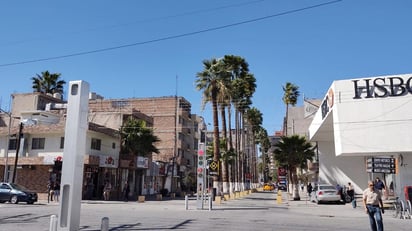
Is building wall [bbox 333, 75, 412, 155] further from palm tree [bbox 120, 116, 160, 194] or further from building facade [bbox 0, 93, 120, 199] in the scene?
building facade [bbox 0, 93, 120, 199]

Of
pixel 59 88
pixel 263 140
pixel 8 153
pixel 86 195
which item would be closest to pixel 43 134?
pixel 8 153

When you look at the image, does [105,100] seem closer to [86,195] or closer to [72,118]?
[86,195]

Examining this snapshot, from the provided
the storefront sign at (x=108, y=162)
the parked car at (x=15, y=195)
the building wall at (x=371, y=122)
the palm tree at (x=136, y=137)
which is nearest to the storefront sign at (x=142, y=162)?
the palm tree at (x=136, y=137)

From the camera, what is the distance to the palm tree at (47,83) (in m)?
60.3

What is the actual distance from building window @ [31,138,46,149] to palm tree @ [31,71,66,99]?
2448 centimetres

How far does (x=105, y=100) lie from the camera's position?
6619cm

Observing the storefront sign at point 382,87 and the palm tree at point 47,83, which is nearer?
the storefront sign at point 382,87

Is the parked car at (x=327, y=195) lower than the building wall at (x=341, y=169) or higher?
lower

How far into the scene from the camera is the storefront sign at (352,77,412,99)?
29978mm

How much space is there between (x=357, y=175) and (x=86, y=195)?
27449mm

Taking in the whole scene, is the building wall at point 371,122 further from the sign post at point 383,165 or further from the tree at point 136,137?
the tree at point 136,137

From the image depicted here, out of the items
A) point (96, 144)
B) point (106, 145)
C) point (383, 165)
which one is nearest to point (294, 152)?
point (383, 165)

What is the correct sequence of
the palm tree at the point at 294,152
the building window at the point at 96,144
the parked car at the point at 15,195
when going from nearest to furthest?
the parked car at the point at 15,195, the building window at the point at 96,144, the palm tree at the point at 294,152

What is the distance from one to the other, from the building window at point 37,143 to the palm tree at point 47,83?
24484 millimetres
